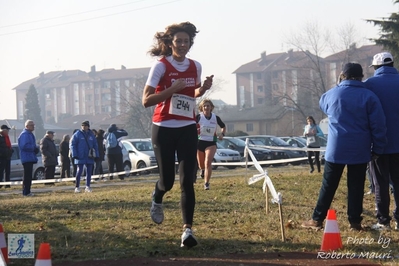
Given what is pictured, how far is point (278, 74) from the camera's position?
14388cm

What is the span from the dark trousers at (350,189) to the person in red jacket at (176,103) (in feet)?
5.58

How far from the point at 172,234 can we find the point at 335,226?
1.93m

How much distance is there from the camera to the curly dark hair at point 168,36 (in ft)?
25.5

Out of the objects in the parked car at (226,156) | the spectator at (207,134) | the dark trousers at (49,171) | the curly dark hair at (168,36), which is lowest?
the parked car at (226,156)

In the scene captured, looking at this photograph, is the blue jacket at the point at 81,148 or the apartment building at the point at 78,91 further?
the apartment building at the point at 78,91

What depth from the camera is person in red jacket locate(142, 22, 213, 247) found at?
7.61 metres

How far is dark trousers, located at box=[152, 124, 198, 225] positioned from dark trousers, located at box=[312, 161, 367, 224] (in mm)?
1700

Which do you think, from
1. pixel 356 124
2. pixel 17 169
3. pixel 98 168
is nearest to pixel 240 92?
pixel 17 169

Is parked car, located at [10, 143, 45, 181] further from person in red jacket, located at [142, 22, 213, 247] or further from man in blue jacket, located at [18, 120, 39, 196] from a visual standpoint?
person in red jacket, located at [142, 22, 213, 247]

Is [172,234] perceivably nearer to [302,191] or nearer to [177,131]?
[177,131]

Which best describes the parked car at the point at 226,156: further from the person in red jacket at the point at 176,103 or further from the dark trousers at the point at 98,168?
the person in red jacket at the point at 176,103

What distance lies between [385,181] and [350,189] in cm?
42

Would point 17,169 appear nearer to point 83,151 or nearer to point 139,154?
point 139,154

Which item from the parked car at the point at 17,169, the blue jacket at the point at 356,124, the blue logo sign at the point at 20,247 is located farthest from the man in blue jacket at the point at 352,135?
the parked car at the point at 17,169
